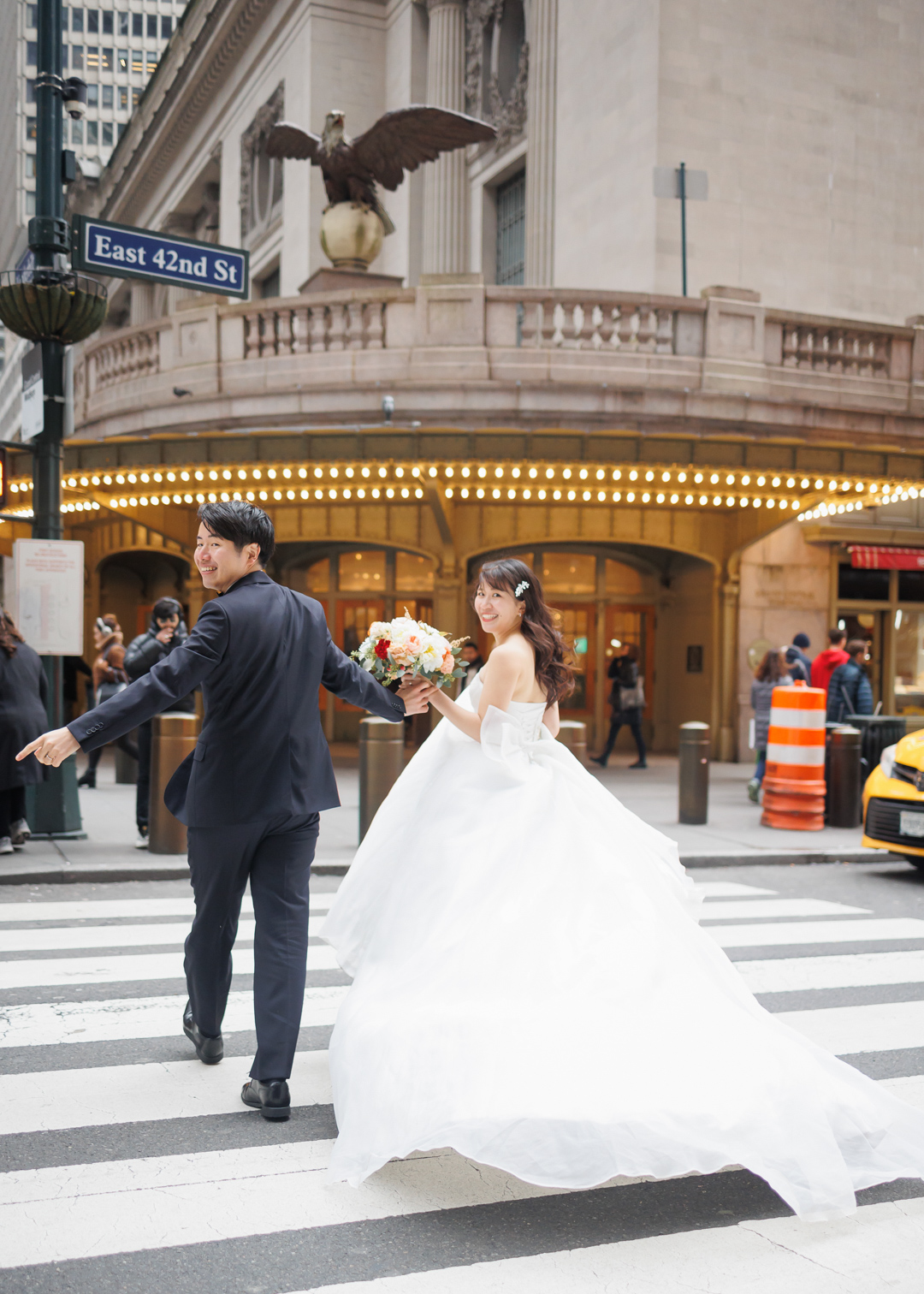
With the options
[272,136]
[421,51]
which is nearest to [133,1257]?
[272,136]

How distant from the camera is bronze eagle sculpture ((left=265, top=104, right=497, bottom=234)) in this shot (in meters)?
16.4

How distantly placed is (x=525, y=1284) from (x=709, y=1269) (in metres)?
0.48

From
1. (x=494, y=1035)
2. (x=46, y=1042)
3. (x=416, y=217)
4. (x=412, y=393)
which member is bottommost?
(x=46, y=1042)

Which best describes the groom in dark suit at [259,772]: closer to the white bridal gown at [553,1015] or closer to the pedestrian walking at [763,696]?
the white bridal gown at [553,1015]

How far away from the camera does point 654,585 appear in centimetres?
1873

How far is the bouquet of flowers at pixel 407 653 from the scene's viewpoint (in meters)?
4.06

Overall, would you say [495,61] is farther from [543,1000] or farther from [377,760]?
[543,1000]

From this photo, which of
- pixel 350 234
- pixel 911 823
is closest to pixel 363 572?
pixel 350 234

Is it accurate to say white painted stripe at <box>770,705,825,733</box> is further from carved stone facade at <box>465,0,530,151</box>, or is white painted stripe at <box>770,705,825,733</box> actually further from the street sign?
carved stone facade at <box>465,0,530,151</box>

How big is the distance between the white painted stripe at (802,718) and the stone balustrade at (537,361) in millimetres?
5618

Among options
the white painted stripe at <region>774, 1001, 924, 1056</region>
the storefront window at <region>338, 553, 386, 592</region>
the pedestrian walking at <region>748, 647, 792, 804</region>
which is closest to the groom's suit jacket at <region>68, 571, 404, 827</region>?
the white painted stripe at <region>774, 1001, 924, 1056</region>

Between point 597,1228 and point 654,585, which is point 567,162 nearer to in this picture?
point 654,585

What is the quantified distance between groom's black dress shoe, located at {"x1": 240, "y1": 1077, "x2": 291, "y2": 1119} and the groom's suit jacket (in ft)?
2.94

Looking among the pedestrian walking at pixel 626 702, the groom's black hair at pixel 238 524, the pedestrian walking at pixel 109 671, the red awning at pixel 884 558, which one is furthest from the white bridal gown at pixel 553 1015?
the red awning at pixel 884 558
